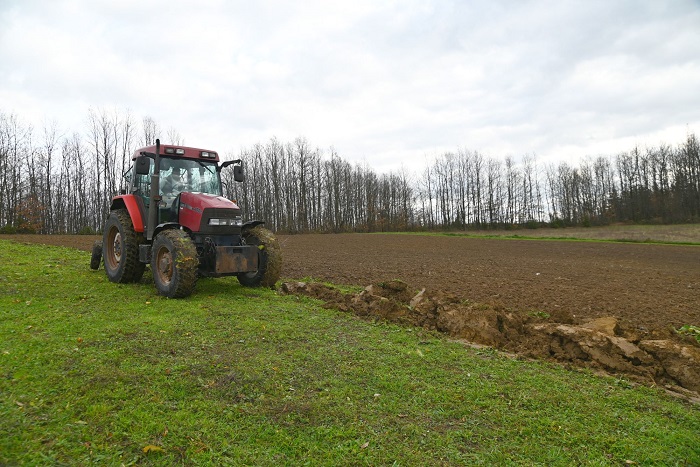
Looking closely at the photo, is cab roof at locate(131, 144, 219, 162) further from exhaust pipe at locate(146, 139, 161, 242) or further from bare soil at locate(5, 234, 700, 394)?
bare soil at locate(5, 234, 700, 394)

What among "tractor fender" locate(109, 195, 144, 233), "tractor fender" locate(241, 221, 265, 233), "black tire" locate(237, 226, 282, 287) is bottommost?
"black tire" locate(237, 226, 282, 287)

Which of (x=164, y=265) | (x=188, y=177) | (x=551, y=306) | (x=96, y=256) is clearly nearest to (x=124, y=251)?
(x=164, y=265)

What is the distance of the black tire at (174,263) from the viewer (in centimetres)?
716

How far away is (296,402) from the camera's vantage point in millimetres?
3605

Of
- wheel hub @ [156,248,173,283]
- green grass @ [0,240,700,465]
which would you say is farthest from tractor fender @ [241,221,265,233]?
green grass @ [0,240,700,465]

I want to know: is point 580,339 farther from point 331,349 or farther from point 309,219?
point 309,219

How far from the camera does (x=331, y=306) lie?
7.51 m

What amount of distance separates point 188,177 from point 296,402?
658cm

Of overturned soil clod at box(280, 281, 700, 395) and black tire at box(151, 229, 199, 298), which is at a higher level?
black tire at box(151, 229, 199, 298)

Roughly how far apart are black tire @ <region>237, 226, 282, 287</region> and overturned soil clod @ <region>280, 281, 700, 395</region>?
59.7 inches

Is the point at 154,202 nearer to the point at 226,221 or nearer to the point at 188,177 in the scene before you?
the point at 188,177

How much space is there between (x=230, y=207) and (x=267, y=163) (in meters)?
59.5

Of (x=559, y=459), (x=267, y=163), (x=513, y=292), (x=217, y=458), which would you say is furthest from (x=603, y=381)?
(x=267, y=163)

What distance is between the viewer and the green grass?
2.93 m
